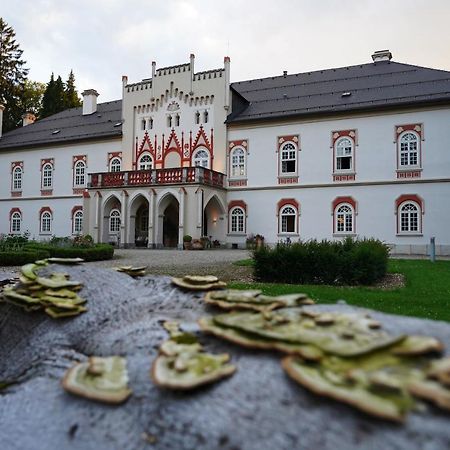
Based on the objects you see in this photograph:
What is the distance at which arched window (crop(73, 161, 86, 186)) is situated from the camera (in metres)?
33.5

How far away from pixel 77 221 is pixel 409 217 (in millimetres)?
23367

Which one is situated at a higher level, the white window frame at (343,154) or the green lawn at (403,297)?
the white window frame at (343,154)

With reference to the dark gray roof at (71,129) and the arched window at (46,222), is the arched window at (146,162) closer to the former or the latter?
the dark gray roof at (71,129)

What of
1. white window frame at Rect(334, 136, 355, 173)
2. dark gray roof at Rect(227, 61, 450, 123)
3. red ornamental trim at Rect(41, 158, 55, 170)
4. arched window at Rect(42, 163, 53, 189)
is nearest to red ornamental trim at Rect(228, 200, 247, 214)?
dark gray roof at Rect(227, 61, 450, 123)

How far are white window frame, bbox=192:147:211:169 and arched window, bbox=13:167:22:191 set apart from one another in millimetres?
16112

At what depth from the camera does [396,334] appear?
1.61 m

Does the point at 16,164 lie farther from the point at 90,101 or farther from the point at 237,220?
the point at 237,220

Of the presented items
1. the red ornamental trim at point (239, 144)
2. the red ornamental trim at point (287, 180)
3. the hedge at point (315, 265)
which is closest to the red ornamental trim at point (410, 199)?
the red ornamental trim at point (287, 180)

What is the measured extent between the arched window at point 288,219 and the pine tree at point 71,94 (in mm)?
36432

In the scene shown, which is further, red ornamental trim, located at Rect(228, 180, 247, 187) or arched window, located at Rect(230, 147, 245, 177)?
arched window, located at Rect(230, 147, 245, 177)

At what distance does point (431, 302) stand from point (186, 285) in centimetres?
621

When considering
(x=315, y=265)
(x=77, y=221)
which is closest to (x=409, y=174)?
(x=315, y=265)

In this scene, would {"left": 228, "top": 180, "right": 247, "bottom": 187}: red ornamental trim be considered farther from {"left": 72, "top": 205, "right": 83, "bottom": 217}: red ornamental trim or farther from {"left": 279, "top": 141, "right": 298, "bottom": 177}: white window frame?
{"left": 72, "top": 205, "right": 83, "bottom": 217}: red ornamental trim

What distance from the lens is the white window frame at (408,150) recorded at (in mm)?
24203
